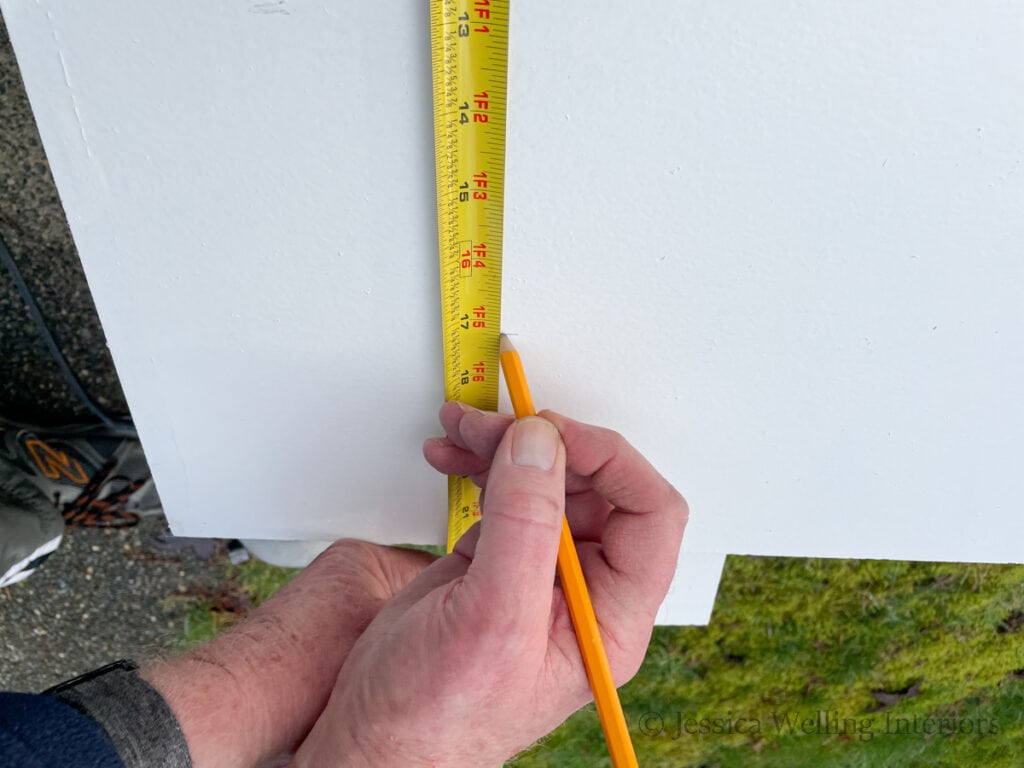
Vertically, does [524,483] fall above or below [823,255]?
below

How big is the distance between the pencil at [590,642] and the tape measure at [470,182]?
114 mm

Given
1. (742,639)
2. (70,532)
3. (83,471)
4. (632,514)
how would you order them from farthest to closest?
(742,639) < (70,532) < (83,471) < (632,514)

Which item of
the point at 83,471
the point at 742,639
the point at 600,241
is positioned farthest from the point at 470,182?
the point at 742,639

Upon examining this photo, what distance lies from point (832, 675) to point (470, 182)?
6.67 feet

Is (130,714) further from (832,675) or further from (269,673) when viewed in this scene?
(832,675)

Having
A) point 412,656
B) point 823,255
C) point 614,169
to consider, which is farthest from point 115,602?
point 823,255

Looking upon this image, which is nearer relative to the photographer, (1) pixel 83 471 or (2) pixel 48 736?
(2) pixel 48 736

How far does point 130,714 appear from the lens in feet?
3.20

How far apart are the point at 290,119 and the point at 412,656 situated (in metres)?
0.72

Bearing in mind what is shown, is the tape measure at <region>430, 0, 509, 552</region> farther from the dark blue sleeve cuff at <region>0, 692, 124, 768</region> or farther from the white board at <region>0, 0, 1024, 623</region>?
the dark blue sleeve cuff at <region>0, 692, 124, 768</region>

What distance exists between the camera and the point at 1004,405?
3.87ft

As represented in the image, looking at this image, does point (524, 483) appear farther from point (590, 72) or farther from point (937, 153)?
point (937, 153)

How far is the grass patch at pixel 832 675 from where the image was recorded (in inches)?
82.7

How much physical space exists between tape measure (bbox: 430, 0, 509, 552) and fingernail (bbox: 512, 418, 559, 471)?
0.18 metres
